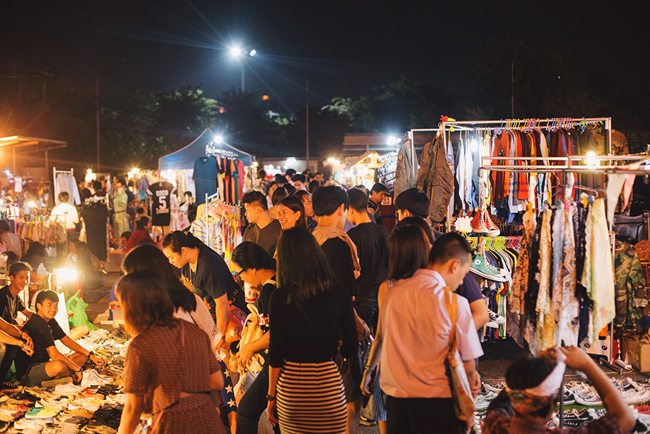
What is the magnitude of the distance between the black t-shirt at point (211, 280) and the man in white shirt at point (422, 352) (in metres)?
1.93

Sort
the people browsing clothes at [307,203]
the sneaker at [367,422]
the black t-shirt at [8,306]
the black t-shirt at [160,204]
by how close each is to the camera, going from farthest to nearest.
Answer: the black t-shirt at [160,204] → the people browsing clothes at [307,203] → the black t-shirt at [8,306] → the sneaker at [367,422]

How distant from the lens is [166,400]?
100 inches

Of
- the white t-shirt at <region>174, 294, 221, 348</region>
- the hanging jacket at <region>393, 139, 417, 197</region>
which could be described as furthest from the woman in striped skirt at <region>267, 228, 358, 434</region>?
the hanging jacket at <region>393, 139, 417, 197</region>

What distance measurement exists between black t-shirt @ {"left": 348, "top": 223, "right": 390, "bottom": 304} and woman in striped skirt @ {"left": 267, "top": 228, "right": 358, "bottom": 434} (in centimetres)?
142

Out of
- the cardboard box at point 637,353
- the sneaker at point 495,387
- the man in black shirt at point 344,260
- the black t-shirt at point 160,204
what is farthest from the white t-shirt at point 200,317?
the black t-shirt at point 160,204

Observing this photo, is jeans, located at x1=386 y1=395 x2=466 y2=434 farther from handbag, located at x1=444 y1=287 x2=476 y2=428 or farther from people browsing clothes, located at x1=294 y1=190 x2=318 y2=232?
people browsing clothes, located at x1=294 y1=190 x2=318 y2=232

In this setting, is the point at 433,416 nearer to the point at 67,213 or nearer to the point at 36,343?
the point at 36,343

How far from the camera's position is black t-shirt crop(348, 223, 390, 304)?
4426mm

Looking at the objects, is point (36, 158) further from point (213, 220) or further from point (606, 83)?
point (606, 83)

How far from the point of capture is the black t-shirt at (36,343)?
585 cm

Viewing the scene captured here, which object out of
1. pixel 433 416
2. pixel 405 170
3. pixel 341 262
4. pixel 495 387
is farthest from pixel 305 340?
pixel 405 170

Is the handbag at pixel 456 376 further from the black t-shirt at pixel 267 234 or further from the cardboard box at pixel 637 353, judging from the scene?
the cardboard box at pixel 637 353

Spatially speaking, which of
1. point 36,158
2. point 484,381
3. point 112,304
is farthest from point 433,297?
point 36,158

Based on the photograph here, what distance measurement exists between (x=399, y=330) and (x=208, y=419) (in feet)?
Answer: 3.48
